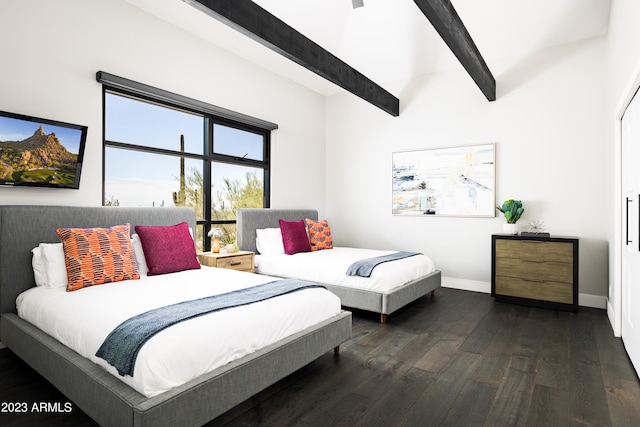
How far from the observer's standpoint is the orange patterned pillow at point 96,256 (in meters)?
2.69

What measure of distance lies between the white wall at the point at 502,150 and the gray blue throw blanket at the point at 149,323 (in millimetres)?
3544

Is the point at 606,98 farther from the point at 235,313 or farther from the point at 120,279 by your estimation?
the point at 120,279

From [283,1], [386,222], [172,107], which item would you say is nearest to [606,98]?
[386,222]

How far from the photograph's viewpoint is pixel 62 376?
6.51 ft

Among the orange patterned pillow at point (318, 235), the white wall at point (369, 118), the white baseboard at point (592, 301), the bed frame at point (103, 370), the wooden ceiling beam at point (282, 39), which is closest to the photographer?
Answer: the bed frame at point (103, 370)

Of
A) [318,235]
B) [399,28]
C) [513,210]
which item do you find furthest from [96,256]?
[513,210]

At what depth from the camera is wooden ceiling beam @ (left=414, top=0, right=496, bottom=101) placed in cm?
282

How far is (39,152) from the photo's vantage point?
9.95 feet

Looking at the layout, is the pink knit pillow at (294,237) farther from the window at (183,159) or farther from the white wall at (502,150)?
the white wall at (502,150)

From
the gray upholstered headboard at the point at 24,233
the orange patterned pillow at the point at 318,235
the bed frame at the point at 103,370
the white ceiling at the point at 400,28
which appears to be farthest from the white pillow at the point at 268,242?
the white ceiling at the point at 400,28

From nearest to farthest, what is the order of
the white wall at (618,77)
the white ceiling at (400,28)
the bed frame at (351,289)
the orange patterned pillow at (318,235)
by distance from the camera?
the white wall at (618,77), the bed frame at (351,289), the white ceiling at (400,28), the orange patterned pillow at (318,235)

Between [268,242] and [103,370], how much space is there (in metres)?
3.14

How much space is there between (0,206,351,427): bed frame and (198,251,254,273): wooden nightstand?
79 centimetres

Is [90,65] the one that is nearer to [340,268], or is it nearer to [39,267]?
[39,267]
